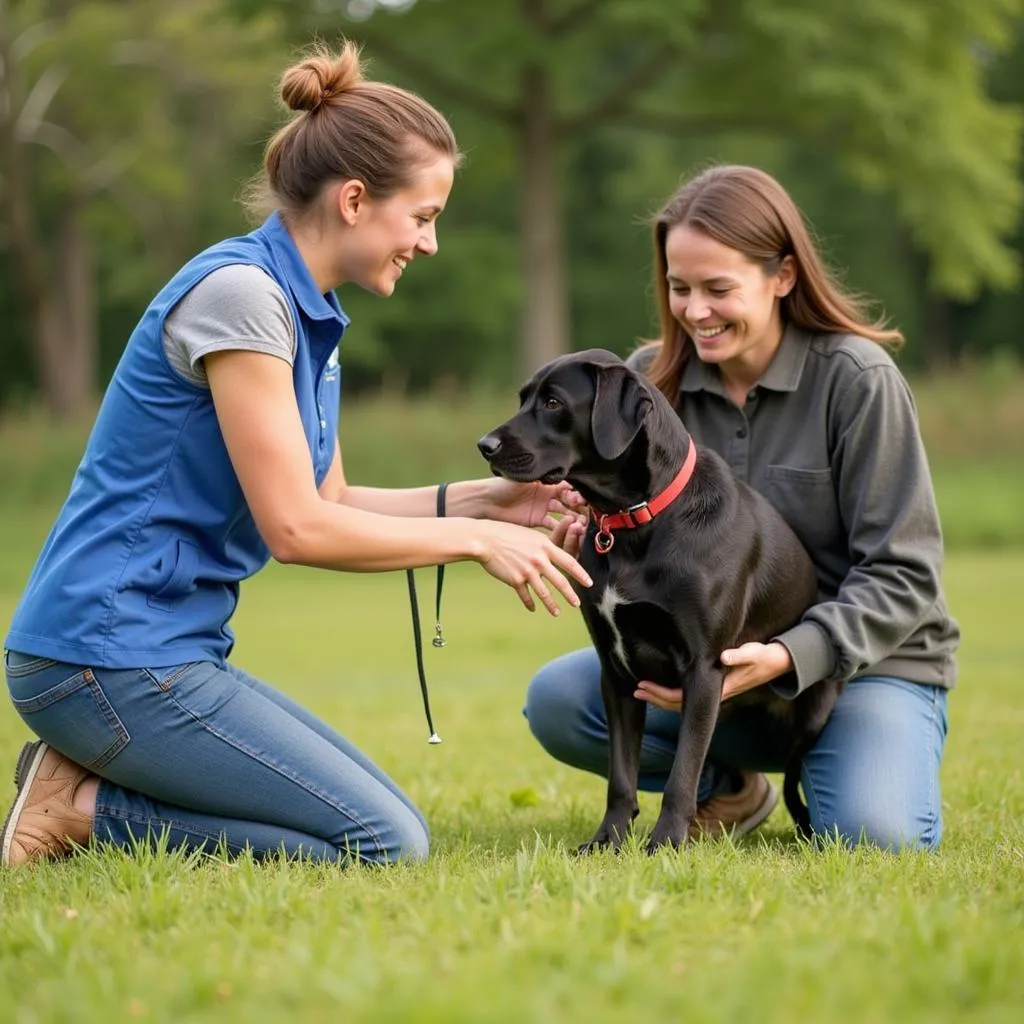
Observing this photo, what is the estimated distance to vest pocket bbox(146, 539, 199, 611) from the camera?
3664 mm

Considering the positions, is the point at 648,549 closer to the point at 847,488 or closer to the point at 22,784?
the point at 847,488

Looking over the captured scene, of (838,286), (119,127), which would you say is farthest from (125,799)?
(119,127)

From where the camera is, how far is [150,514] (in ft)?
12.0

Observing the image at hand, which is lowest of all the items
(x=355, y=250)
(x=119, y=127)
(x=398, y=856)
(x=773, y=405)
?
(x=398, y=856)

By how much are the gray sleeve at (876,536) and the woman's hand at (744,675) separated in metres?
0.07

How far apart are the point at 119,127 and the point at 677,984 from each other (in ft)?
91.7

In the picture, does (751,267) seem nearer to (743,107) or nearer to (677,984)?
(677,984)

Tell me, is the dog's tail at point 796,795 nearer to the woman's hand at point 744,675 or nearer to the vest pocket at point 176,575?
the woman's hand at point 744,675

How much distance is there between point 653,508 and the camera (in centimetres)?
386

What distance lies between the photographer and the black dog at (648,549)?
3.80m

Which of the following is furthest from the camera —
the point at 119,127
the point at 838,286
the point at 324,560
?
the point at 119,127

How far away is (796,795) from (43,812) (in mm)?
2180

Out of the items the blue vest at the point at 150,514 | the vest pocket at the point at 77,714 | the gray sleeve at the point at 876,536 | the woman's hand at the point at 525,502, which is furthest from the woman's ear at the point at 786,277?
the vest pocket at the point at 77,714

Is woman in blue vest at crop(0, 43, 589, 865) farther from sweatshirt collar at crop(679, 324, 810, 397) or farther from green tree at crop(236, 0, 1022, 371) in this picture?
green tree at crop(236, 0, 1022, 371)
